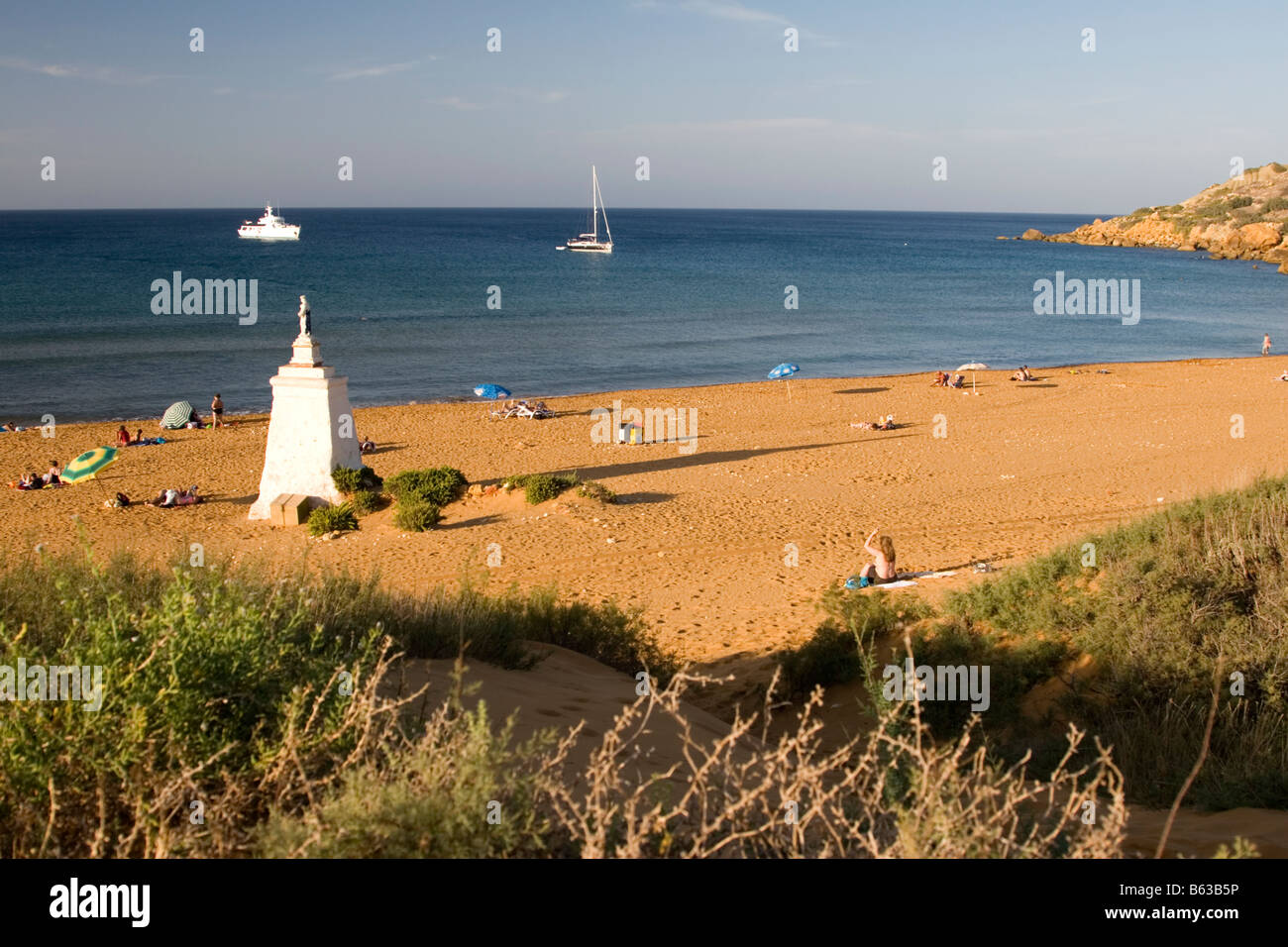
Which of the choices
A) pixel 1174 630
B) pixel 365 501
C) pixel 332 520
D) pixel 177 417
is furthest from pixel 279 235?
pixel 1174 630

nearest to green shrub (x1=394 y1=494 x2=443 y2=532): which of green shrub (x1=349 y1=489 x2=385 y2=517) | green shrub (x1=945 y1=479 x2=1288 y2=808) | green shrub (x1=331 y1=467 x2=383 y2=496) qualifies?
green shrub (x1=349 y1=489 x2=385 y2=517)

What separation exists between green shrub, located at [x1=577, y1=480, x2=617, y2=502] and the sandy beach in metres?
0.19

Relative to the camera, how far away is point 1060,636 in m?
7.37

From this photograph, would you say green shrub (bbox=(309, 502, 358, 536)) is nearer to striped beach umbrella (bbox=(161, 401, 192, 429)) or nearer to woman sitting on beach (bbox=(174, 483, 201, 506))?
woman sitting on beach (bbox=(174, 483, 201, 506))

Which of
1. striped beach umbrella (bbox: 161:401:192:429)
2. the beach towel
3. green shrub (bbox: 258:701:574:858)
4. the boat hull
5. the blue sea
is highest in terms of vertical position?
the boat hull

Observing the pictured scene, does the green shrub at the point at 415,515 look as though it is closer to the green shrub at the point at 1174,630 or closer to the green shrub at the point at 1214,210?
the green shrub at the point at 1174,630

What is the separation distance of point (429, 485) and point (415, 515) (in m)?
1.11

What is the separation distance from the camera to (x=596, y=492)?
16547 millimetres

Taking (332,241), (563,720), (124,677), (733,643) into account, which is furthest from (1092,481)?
(332,241)

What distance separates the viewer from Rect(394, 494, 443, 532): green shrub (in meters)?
14.8

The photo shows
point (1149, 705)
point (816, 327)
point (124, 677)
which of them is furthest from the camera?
point (816, 327)
